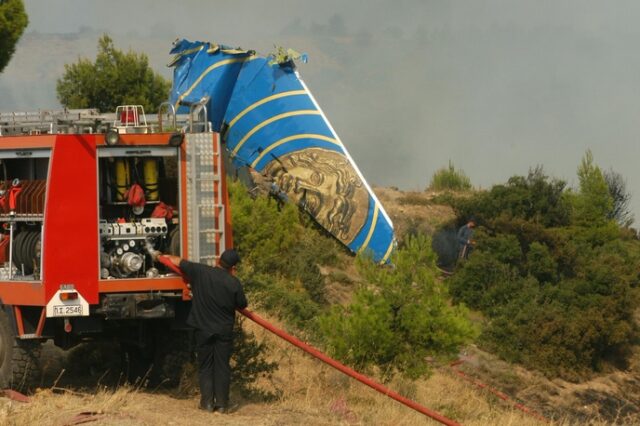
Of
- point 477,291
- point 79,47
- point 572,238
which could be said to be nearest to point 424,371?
point 477,291

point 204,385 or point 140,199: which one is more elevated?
point 140,199

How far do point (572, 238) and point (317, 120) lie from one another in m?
11.1

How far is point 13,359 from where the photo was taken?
442 inches

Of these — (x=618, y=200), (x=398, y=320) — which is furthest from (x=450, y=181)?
(x=398, y=320)

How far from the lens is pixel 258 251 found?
24.8m

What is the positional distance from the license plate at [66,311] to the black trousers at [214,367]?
116cm

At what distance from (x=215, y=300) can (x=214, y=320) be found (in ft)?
0.63

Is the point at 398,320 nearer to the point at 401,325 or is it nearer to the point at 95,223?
the point at 401,325

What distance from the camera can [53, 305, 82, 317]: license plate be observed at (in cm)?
1077

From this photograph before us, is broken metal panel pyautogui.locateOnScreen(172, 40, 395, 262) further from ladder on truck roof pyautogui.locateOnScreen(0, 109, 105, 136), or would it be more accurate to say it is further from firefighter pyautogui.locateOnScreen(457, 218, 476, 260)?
ladder on truck roof pyautogui.locateOnScreen(0, 109, 105, 136)

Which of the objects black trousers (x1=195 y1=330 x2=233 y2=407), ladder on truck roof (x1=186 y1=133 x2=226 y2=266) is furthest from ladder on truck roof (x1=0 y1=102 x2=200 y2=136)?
black trousers (x1=195 y1=330 x2=233 y2=407)

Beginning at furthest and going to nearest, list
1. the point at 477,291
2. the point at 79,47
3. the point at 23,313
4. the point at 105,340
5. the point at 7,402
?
the point at 79,47, the point at 477,291, the point at 105,340, the point at 23,313, the point at 7,402

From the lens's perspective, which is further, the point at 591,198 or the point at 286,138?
the point at 591,198

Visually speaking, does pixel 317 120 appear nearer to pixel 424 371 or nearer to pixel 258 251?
pixel 258 251
